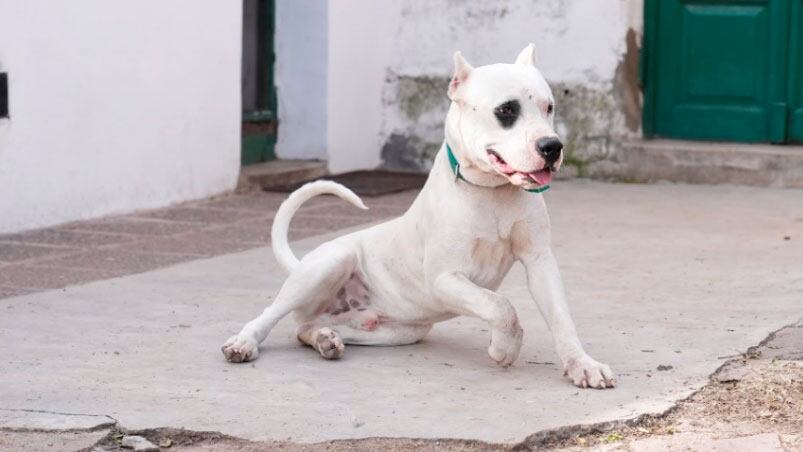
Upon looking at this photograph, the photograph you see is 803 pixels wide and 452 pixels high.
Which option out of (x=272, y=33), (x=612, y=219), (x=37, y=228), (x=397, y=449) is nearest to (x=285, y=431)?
(x=397, y=449)

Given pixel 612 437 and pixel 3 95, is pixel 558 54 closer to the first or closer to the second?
pixel 3 95

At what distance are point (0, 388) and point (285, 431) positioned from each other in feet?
2.88

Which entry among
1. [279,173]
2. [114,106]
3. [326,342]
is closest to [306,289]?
[326,342]

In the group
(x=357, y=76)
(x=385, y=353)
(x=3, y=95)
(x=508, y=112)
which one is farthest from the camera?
(x=357, y=76)

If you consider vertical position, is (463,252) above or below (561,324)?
above

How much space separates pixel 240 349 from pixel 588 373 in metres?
1.01

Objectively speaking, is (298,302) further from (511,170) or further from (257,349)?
(511,170)

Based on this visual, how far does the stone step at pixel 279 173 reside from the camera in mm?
8656

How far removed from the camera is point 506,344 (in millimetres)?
4121

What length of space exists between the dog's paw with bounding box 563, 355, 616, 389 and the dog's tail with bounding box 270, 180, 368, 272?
0.89m

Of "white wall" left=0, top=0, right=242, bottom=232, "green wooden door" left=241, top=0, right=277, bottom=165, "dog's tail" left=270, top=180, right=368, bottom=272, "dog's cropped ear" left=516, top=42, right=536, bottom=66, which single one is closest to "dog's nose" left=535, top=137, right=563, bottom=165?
"dog's cropped ear" left=516, top=42, right=536, bottom=66

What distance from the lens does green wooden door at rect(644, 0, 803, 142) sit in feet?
30.2

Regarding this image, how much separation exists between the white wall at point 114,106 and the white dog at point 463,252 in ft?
8.86

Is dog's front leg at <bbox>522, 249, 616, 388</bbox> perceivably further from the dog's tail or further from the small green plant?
the dog's tail
